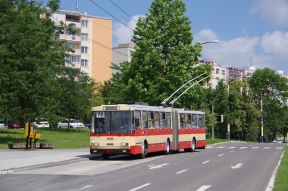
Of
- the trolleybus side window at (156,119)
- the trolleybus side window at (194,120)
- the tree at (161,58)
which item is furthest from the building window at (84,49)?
the trolleybus side window at (156,119)

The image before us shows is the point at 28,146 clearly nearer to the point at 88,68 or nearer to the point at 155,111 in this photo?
the point at 155,111

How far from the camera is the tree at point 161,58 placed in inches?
2132

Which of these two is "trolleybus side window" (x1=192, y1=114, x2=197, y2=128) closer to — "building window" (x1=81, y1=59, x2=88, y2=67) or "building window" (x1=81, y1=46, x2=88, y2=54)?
"building window" (x1=81, y1=59, x2=88, y2=67)

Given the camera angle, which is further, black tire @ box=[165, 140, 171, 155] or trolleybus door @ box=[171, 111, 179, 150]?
trolleybus door @ box=[171, 111, 179, 150]

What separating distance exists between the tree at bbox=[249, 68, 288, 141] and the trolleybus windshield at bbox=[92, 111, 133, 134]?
321 ft

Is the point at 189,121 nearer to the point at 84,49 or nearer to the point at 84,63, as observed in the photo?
the point at 84,63

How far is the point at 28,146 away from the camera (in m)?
37.6

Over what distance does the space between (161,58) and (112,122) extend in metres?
26.8

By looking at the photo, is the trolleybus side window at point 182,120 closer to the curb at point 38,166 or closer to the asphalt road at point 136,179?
the curb at point 38,166

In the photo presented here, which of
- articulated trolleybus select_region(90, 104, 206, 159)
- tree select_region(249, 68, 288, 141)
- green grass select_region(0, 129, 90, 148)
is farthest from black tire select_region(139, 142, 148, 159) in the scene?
tree select_region(249, 68, 288, 141)

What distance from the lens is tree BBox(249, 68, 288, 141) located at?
125m

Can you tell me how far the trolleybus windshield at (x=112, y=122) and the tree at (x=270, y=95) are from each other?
3853 inches

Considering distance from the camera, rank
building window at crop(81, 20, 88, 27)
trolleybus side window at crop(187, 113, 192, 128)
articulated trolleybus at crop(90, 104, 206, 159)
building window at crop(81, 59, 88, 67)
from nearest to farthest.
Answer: articulated trolleybus at crop(90, 104, 206, 159) < trolleybus side window at crop(187, 113, 192, 128) < building window at crop(81, 59, 88, 67) < building window at crop(81, 20, 88, 27)

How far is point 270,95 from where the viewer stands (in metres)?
127
